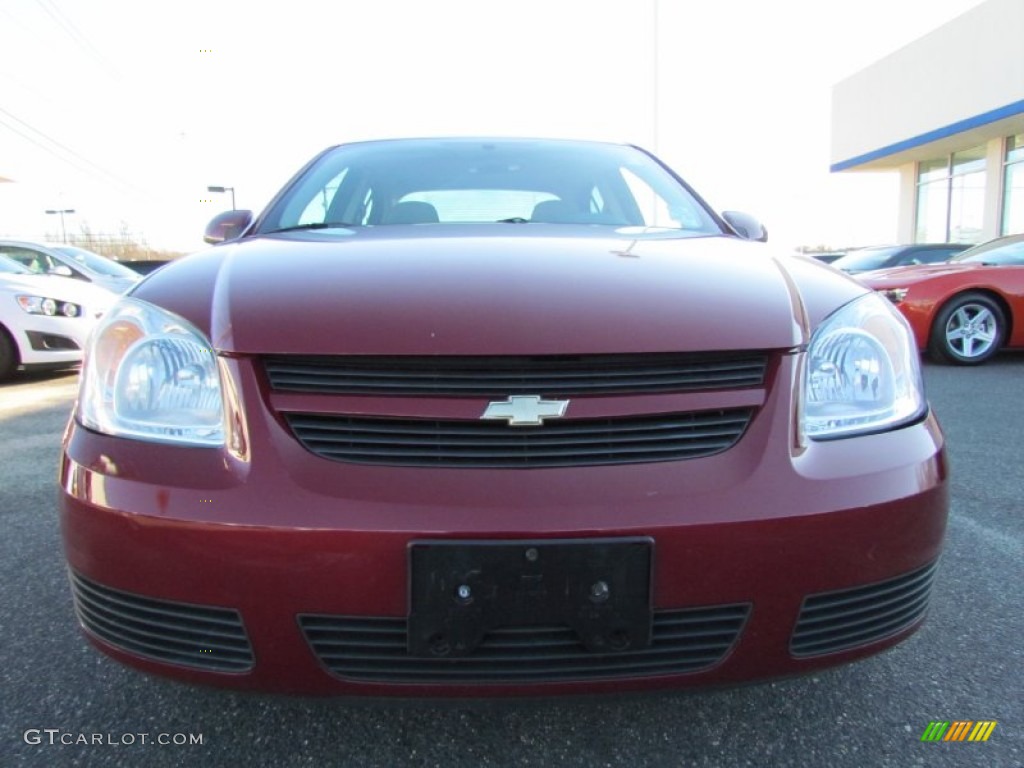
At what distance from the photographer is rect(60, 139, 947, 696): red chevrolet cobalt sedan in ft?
3.58

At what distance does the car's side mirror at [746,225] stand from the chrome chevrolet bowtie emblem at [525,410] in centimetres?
120

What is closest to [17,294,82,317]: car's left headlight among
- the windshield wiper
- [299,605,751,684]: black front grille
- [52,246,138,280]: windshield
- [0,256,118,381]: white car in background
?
[0,256,118,381]: white car in background

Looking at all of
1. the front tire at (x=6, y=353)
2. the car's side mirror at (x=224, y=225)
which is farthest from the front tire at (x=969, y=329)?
the front tire at (x=6, y=353)

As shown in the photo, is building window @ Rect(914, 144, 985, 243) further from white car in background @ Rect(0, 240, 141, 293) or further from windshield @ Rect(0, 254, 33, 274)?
windshield @ Rect(0, 254, 33, 274)

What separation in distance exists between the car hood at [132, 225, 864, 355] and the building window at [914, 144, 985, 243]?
53.1 ft

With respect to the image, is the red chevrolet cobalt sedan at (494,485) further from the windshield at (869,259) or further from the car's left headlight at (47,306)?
the windshield at (869,259)

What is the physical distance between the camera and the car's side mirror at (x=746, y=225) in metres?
2.18

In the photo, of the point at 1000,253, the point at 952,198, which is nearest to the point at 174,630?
the point at 1000,253

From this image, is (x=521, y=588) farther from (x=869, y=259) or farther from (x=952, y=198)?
(x=952, y=198)

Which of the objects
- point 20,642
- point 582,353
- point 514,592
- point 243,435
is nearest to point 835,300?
point 582,353

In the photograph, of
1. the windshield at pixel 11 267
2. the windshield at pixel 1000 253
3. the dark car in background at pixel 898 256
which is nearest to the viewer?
the windshield at pixel 11 267

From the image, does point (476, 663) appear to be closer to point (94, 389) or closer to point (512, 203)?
point (94, 389)

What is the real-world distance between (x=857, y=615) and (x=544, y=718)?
64 cm

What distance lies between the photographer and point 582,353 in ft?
3.90
